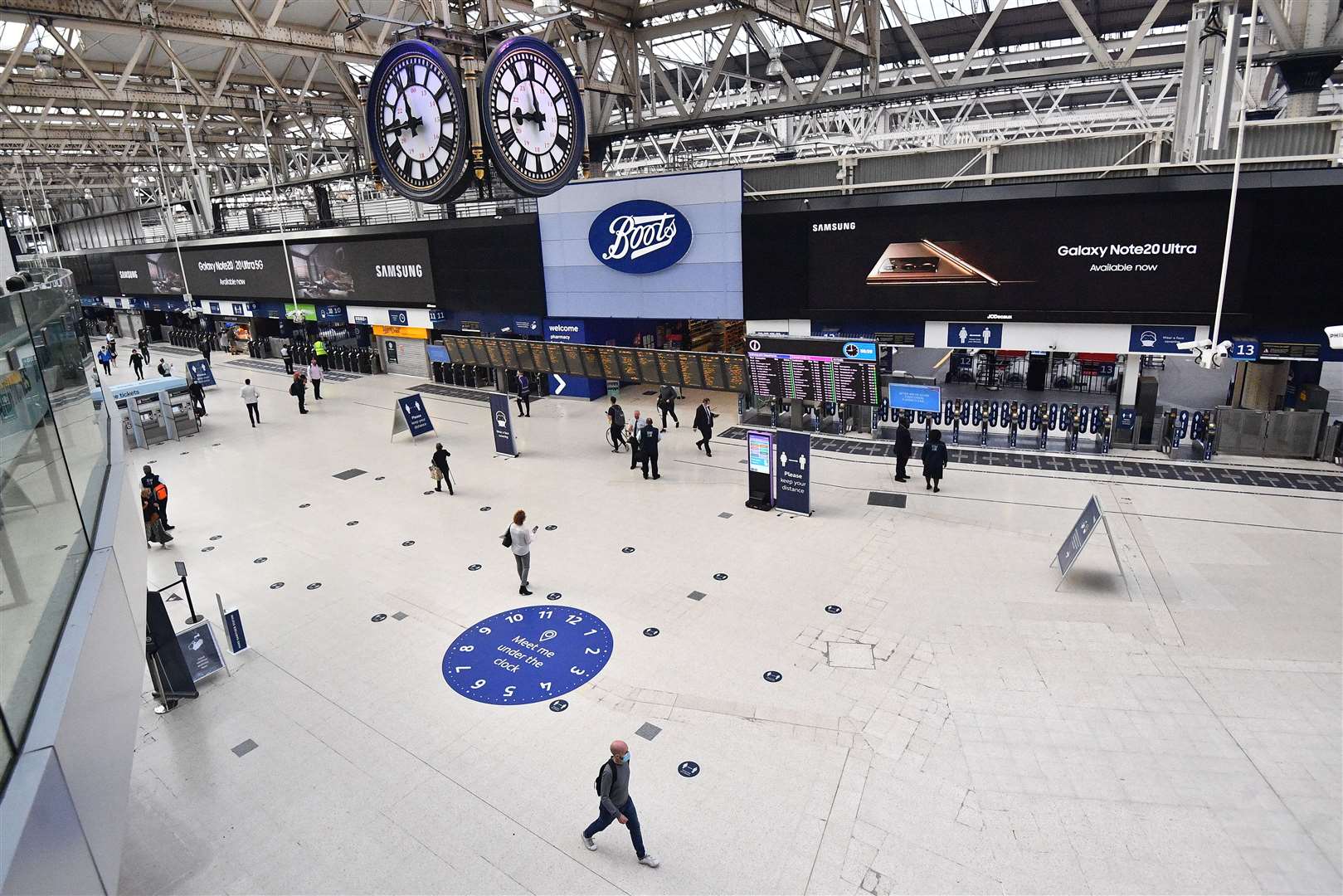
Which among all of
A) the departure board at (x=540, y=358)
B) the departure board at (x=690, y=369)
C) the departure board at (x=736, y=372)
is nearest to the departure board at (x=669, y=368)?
the departure board at (x=690, y=369)

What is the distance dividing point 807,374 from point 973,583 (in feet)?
23.3

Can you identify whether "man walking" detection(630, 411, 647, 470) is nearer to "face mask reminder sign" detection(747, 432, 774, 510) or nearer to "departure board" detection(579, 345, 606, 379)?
"face mask reminder sign" detection(747, 432, 774, 510)

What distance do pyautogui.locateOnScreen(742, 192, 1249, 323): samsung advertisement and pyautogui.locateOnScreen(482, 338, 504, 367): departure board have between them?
746 cm

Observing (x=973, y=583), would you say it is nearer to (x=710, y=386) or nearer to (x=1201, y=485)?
(x=1201, y=485)

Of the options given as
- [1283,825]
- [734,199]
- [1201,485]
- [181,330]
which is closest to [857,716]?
[1283,825]

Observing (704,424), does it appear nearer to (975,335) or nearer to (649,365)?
(649,365)

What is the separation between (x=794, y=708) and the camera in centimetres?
727

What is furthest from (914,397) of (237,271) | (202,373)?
(237,271)

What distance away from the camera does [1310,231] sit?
11742 mm

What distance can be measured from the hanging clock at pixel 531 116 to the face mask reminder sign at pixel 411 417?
10089 mm

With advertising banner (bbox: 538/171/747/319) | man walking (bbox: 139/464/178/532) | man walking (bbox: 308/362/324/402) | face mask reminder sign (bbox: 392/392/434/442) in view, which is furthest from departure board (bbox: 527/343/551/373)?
man walking (bbox: 139/464/178/532)

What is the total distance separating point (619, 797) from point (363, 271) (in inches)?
889

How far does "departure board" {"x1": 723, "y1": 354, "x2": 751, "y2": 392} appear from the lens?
16344 mm

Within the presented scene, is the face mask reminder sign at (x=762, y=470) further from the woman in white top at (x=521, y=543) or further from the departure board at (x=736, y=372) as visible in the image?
the woman in white top at (x=521, y=543)
